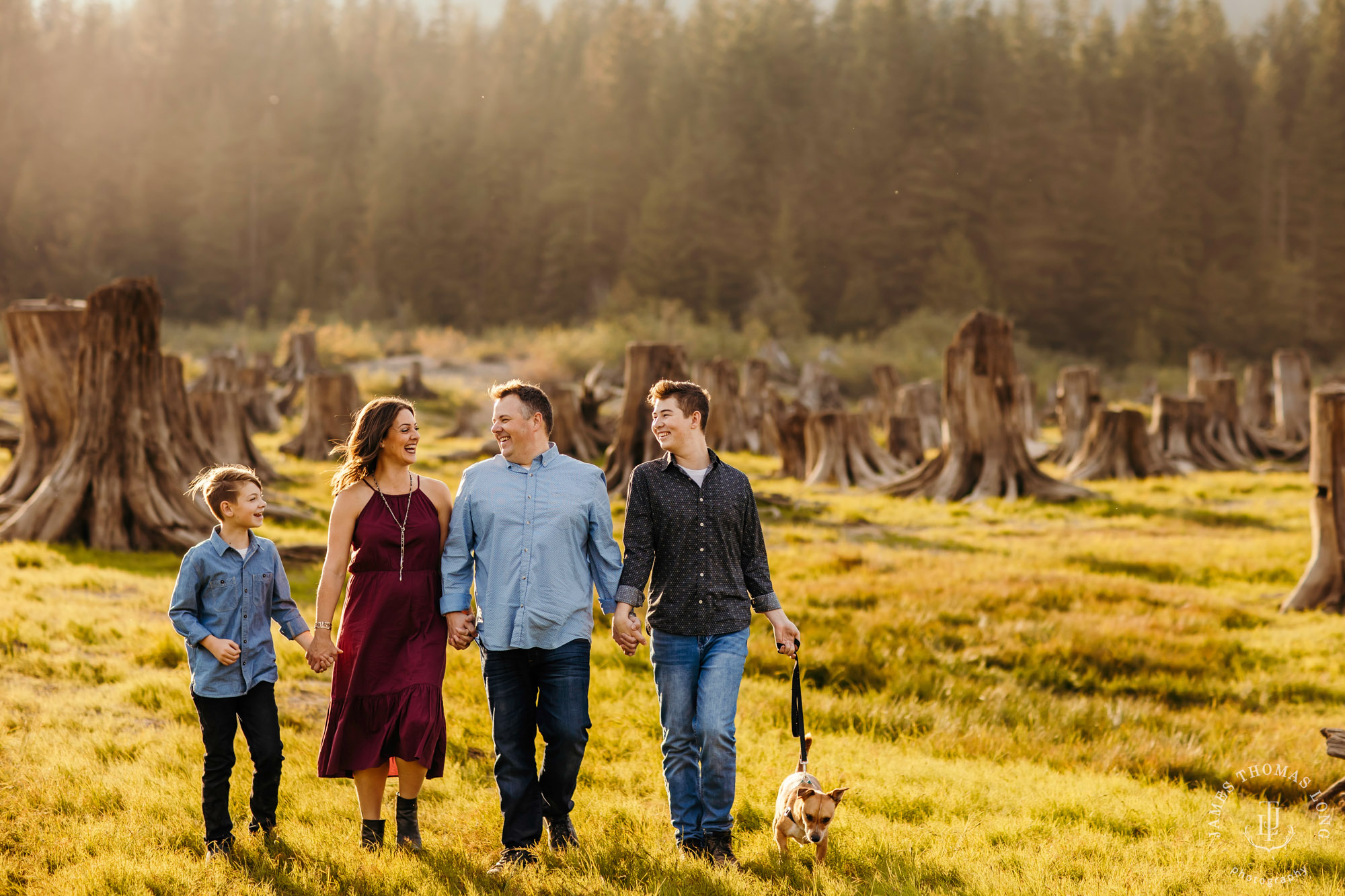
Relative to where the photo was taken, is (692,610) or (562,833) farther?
(562,833)

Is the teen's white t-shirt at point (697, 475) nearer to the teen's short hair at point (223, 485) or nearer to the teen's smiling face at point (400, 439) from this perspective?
the teen's smiling face at point (400, 439)

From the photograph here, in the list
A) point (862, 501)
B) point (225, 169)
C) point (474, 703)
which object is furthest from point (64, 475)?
point (225, 169)

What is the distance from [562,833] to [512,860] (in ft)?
0.98

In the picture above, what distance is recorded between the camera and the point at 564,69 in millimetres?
64312

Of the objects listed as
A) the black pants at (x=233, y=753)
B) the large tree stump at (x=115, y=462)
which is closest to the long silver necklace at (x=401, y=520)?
the black pants at (x=233, y=753)

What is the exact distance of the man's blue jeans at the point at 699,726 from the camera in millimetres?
3980

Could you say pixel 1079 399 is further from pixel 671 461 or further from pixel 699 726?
pixel 699 726

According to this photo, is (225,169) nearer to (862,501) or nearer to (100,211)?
(100,211)

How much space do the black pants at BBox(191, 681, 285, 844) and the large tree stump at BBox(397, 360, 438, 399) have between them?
24156mm

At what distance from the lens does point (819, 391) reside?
1276 inches

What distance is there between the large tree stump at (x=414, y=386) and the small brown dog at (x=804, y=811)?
24897 millimetres

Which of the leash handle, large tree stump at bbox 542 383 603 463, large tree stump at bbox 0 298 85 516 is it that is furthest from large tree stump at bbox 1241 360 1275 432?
the leash handle

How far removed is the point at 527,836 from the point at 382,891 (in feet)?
1.87

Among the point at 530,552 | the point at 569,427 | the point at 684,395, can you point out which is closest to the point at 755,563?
the point at 684,395
